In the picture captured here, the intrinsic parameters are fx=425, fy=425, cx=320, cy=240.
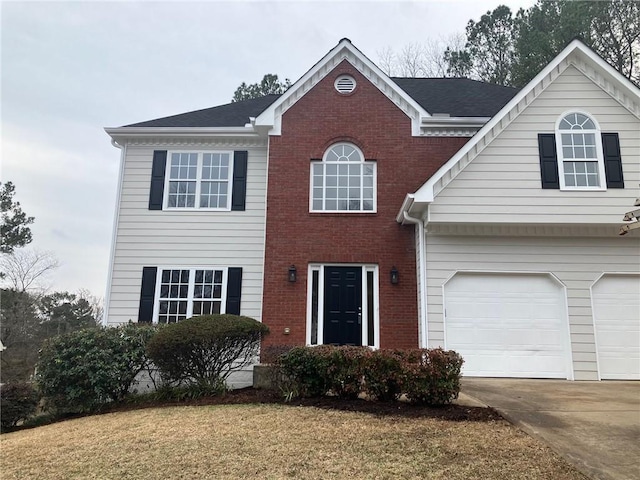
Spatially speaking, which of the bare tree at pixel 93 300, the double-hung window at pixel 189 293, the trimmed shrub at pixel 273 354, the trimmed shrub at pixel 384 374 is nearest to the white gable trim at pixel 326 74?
the double-hung window at pixel 189 293

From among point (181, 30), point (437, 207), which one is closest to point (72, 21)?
point (181, 30)

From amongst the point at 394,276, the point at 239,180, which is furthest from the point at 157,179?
the point at 394,276

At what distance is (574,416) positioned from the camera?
5715mm

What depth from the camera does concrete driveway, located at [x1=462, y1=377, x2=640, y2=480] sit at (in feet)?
13.7

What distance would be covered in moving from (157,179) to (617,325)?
38.2 ft

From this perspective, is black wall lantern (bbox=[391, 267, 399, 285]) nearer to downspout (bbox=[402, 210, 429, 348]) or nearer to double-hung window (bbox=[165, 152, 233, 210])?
downspout (bbox=[402, 210, 429, 348])

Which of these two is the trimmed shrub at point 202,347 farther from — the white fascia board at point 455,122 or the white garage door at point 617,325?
the white garage door at point 617,325

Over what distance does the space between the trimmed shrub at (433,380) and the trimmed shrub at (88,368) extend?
17.2ft

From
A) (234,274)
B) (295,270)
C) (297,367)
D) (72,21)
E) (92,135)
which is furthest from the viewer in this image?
(92,135)

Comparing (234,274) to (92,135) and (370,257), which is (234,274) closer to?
(370,257)

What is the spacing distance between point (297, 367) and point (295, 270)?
12.4ft

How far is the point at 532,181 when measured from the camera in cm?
922

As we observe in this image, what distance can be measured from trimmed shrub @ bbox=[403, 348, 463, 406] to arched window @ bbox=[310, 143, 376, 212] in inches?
206

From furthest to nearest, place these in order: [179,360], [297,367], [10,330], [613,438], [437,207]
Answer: [10,330] → [437,207] → [179,360] → [297,367] → [613,438]
